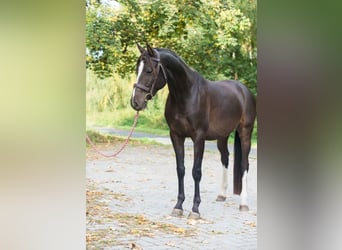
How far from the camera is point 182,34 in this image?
2.35m

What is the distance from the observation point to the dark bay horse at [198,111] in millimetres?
2357

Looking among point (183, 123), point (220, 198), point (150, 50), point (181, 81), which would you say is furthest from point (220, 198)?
point (150, 50)

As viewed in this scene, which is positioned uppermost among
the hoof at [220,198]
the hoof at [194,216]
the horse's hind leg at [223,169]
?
the horse's hind leg at [223,169]

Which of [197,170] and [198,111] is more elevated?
[198,111]

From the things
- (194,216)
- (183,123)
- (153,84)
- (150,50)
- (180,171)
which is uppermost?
(150,50)

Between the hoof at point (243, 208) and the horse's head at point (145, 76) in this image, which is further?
the hoof at point (243, 208)

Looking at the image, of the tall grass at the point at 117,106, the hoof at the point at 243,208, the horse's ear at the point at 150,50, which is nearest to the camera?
the tall grass at the point at 117,106

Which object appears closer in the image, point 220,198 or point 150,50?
point 150,50

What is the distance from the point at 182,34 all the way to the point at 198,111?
0.42 metres

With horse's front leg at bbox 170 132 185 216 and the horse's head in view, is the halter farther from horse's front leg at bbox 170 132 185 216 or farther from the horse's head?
horse's front leg at bbox 170 132 185 216

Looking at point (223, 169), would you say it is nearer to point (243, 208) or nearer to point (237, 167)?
point (237, 167)

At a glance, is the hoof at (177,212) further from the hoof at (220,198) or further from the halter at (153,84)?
the halter at (153,84)

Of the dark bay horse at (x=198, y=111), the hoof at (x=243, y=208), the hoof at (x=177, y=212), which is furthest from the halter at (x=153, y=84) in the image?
the hoof at (x=243, y=208)

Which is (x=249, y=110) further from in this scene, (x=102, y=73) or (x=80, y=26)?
(x=80, y=26)
